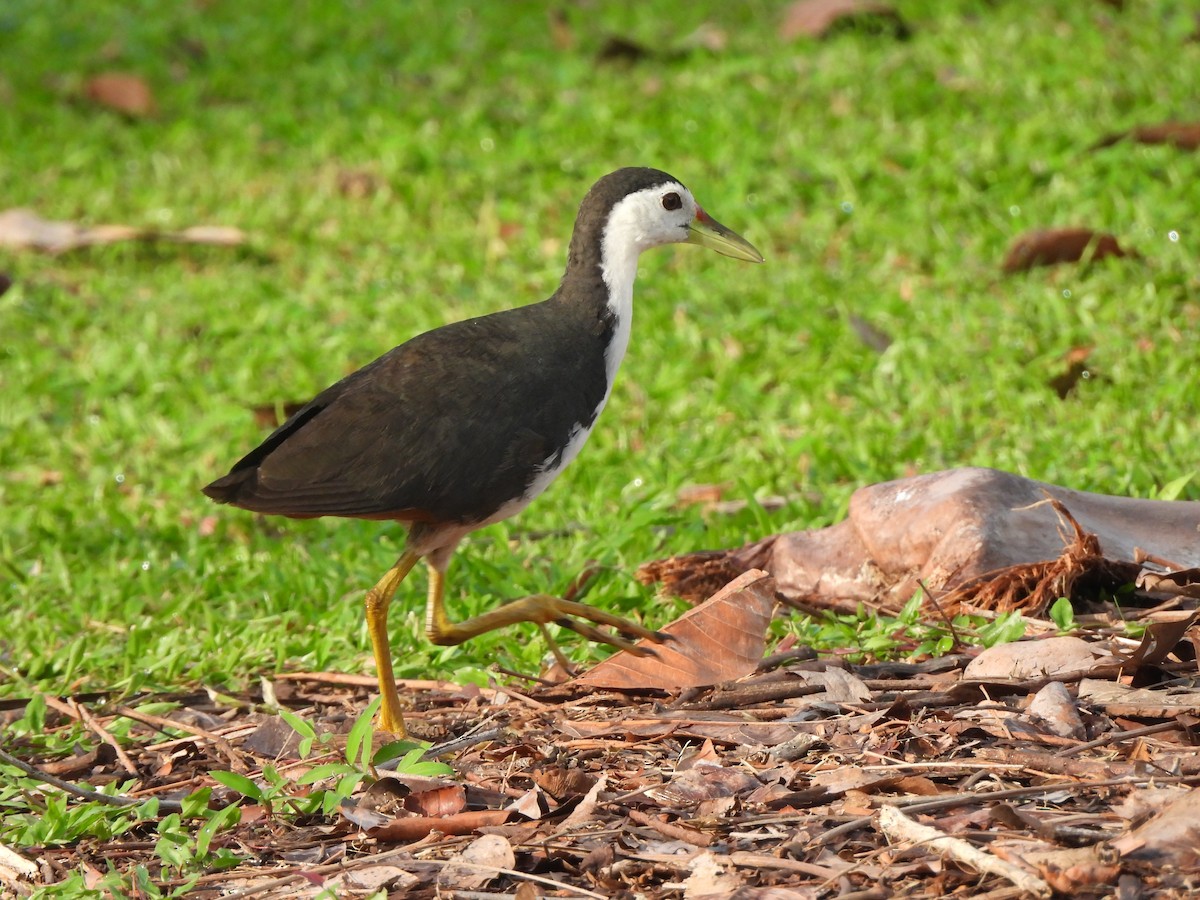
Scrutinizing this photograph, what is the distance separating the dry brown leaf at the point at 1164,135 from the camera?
721 centimetres

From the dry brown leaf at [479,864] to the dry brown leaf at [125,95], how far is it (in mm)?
7341

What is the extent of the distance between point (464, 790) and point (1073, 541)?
172 centimetres

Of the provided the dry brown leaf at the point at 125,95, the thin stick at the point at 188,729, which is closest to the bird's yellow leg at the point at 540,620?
the thin stick at the point at 188,729

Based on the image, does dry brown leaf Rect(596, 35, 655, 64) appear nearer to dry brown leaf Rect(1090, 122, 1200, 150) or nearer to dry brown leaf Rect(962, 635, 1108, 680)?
dry brown leaf Rect(1090, 122, 1200, 150)

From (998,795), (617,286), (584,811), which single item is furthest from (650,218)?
(998,795)

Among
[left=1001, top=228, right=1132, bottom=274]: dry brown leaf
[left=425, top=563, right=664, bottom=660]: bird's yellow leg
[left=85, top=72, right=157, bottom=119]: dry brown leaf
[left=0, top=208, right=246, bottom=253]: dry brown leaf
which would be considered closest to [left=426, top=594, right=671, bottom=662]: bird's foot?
[left=425, top=563, right=664, bottom=660]: bird's yellow leg

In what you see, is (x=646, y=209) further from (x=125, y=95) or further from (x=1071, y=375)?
(x=125, y=95)

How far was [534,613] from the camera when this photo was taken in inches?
159

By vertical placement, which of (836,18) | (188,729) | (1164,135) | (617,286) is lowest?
(188,729)

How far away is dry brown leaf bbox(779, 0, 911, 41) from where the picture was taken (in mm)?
9109

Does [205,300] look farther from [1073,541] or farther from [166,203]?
[1073,541]

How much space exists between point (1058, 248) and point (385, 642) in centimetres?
391

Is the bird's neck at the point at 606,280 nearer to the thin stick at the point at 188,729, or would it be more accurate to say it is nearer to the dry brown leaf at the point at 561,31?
the thin stick at the point at 188,729

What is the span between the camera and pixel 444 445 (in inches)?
157
